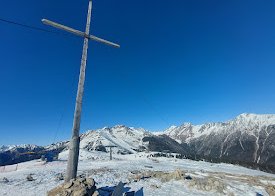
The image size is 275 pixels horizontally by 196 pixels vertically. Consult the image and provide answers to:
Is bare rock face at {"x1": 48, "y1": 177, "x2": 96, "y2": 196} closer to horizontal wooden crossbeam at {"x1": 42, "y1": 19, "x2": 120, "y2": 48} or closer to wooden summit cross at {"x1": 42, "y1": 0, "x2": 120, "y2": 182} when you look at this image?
wooden summit cross at {"x1": 42, "y1": 0, "x2": 120, "y2": 182}

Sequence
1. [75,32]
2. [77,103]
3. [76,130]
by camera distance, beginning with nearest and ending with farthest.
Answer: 1. [76,130]
2. [77,103]
3. [75,32]

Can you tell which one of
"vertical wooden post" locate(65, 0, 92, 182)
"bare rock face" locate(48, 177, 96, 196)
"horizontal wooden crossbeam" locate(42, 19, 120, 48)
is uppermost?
"horizontal wooden crossbeam" locate(42, 19, 120, 48)

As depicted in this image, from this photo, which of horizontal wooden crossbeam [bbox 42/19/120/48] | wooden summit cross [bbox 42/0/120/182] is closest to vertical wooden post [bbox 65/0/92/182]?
wooden summit cross [bbox 42/0/120/182]

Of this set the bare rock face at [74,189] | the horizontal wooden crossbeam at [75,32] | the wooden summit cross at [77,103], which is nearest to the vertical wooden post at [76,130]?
the wooden summit cross at [77,103]

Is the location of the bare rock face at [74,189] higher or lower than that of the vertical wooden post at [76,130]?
lower

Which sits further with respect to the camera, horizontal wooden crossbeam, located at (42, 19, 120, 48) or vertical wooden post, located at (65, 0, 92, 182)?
horizontal wooden crossbeam, located at (42, 19, 120, 48)

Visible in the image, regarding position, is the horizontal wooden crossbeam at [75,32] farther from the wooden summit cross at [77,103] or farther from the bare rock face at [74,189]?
the bare rock face at [74,189]

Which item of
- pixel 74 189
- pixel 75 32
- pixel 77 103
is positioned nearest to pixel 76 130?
pixel 77 103

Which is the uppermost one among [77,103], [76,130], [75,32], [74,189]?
[75,32]

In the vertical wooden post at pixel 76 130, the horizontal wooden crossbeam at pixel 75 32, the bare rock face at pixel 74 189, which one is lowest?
the bare rock face at pixel 74 189

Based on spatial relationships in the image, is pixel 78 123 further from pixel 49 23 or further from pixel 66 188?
pixel 49 23

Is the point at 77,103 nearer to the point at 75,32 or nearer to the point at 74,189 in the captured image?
the point at 75,32

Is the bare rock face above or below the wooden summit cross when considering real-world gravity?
below

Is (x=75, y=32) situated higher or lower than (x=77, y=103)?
higher
